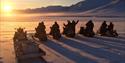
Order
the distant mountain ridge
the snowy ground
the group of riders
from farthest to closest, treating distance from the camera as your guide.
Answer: the distant mountain ridge, the group of riders, the snowy ground

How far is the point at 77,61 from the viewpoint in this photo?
19.3 meters

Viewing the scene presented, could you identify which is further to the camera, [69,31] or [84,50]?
[69,31]

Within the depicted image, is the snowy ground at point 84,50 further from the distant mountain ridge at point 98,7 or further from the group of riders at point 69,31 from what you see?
the distant mountain ridge at point 98,7

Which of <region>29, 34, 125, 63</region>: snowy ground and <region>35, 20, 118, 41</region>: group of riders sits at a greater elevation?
<region>35, 20, 118, 41</region>: group of riders

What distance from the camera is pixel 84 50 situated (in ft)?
74.2

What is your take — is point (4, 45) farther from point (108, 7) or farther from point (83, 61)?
point (108, 7)

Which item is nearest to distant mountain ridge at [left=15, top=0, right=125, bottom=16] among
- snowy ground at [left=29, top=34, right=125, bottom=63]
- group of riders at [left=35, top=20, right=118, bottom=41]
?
group of riders at [left=35, top=20, right=118, bottom=41]

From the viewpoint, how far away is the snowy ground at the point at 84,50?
64.7 feet

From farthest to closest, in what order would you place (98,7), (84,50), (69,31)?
(98,7)
(69,31)
(84,50)

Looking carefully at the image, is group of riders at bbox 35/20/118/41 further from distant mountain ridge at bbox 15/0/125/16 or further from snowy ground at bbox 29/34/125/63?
distant mountain ridge at bbox 15/0/125/16

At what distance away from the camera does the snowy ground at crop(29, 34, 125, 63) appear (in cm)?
1973

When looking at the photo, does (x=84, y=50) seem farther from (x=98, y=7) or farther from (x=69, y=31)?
(x=98, y=7)

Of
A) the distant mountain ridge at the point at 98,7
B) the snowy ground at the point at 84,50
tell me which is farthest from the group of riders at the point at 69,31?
the distant mountain ridge at the point at 98,7

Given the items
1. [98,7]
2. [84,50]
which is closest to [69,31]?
[84,50]
